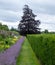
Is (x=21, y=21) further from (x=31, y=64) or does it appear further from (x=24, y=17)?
(x=31, y=64)

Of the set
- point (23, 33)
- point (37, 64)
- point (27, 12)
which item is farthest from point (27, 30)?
point (37, 64)

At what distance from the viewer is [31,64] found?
55.2 ft

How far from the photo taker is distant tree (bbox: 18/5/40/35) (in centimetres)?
10369

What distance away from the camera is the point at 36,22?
107562mm

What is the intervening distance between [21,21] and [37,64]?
89443 millimetres

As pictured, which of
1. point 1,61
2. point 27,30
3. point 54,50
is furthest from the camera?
point 27,30

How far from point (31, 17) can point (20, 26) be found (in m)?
8.01

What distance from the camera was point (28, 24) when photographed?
107m

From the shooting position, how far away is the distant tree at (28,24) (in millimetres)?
103688

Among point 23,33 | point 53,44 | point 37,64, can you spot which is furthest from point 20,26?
point 53,44

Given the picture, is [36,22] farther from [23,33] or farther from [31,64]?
[31,64]

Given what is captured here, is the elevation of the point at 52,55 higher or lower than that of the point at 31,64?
higher

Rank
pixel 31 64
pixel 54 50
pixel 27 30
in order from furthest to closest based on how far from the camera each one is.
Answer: pixel 27 30, pixel 31 64, pixel 54 50

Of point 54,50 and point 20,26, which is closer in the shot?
point 54,50
